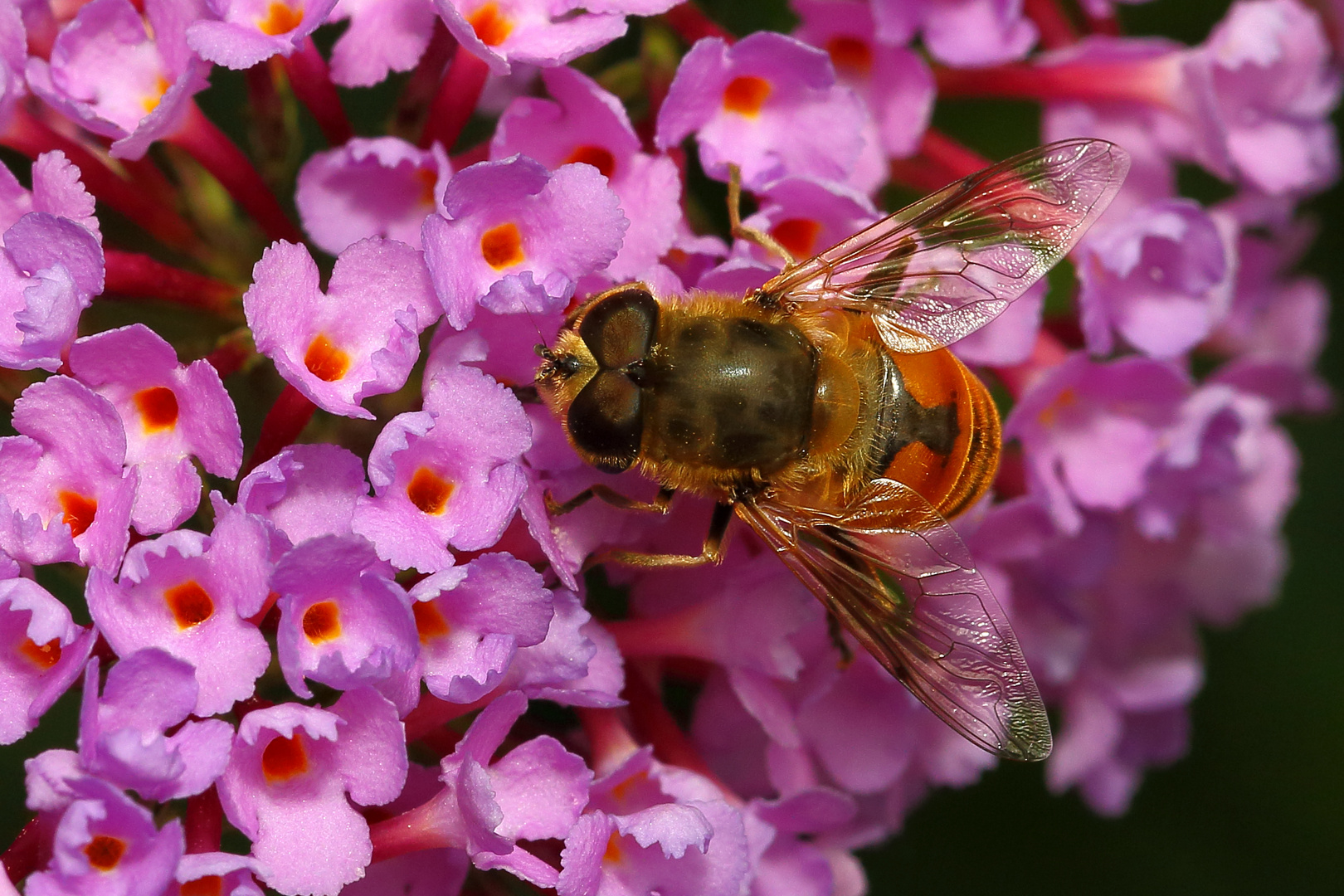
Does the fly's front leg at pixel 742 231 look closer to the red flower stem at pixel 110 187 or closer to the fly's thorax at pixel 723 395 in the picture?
the fly's thorax at pixel 723 395

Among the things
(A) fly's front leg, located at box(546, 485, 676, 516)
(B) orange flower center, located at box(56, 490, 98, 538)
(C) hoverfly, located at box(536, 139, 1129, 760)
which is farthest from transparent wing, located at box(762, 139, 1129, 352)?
(B) orange flower center, located at box(56, 490, 98, 538)

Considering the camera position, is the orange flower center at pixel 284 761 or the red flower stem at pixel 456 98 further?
the red flower stem at pixel 456 98

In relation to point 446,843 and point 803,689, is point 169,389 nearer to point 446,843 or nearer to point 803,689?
point 446,843

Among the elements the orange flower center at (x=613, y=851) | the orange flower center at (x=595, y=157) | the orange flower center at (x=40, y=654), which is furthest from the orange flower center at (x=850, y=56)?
the orange flower center at (x=40, y=654)

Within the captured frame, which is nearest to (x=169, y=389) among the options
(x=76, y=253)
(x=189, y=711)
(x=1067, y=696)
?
(x=76, y=253)

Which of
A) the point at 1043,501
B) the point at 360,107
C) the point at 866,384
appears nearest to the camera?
the point at 866,384
